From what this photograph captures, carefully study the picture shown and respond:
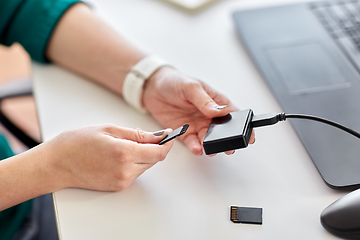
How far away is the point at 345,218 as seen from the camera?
0.42 m

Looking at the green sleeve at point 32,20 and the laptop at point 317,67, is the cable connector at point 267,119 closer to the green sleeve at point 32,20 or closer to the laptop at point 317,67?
the laptop at point 317,67

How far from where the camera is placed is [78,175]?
1.68ft

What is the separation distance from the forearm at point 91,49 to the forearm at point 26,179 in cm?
23

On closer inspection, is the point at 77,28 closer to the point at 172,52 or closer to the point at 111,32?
the point at 111,32

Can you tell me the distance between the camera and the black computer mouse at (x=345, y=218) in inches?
16.1

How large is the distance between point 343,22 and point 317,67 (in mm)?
165

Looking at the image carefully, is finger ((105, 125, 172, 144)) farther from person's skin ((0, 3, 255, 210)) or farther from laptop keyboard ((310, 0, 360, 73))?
laptop keyboard ((310, 0, 360, 73))

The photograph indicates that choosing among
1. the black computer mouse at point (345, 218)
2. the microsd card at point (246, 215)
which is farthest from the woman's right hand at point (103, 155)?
the black computer mouse at point (345, 218)

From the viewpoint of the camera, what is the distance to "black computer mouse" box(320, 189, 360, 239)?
409mm

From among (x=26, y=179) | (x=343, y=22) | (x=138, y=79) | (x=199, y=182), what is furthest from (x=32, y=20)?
(x=343, y=22)

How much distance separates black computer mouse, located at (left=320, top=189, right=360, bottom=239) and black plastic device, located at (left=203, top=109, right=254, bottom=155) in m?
0.14

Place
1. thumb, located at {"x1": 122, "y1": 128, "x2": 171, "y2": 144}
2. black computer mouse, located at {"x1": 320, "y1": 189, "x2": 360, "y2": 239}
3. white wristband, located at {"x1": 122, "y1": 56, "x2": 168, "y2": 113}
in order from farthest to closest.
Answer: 1. white wristband, located at {"x1": 122, "y1": 56, "x2": 168, "y2": 113}
2. thumb, located at {"x1": 122, "y1": 128, "x2": 171, "y2": 144}
3. black computer mouse, located at {"x1": 320, "y1": 189, "x2": 360, "y2": 239}

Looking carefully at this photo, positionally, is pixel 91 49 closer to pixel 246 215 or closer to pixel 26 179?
pixel 26 179

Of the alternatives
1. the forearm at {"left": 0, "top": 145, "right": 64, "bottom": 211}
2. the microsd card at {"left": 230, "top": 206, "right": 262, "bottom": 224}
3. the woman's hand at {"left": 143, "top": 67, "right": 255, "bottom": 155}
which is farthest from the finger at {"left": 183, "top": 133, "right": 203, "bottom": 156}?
the forearm at {"left": 0, "top": 145, "right": 64, "bottom": 211}
